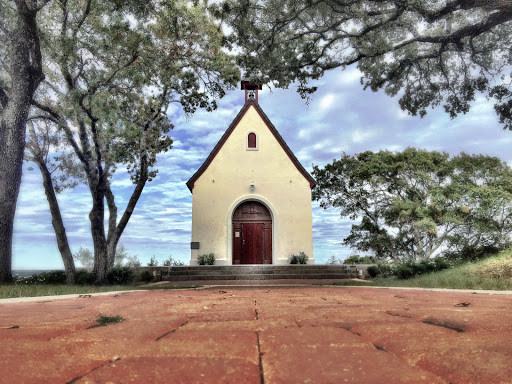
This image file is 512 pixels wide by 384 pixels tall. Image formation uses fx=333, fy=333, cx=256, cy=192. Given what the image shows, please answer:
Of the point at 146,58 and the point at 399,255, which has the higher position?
the point at 146,58

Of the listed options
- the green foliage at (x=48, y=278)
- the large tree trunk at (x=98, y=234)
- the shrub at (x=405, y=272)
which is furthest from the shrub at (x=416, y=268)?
the green foliage at (x=48, y=278)

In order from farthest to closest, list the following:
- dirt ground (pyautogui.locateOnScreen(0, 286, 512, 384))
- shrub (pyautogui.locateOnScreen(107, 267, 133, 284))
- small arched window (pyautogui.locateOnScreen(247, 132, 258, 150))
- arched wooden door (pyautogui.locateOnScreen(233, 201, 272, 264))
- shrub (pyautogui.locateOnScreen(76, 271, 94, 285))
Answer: small arched window (pyautogui.locateOnScreen(247, 132, 258, 150)) < arched wooden door (pyautogui.locateOnScreen(233, 201, 272, 264)) < shrub (pyautogui.locateOnScreen(107, 267, 133, 284)) < shrub (pyautogui.locateOnScreen(76, 271, 94, 285)) < dirt ground (pyautogui.locateOnScreen(0, 286, 512, 384))

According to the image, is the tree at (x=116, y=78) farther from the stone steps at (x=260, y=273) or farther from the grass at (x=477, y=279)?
→ the grass at (x=477, y=279)

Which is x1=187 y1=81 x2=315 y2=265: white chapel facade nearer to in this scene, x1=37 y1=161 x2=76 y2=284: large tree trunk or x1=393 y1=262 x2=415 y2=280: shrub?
x1=393 y1=262 x2=415 y2=280: shrub

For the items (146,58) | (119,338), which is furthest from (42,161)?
(119,338)

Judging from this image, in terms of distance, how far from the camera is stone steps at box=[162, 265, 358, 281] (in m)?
13.0

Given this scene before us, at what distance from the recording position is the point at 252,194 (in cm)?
1689

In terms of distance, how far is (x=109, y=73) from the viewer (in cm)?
1178

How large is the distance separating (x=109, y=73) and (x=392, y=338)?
12542 millimetres

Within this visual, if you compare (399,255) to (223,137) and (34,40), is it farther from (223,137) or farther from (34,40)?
(34,40)

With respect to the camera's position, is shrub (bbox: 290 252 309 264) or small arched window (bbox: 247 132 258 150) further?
small arched window (bbox: 247 132 258 150)

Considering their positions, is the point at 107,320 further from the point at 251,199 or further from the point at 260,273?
the point at 251,199

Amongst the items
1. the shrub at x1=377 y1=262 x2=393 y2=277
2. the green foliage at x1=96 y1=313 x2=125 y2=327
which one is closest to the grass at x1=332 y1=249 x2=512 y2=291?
the shrub at x1=377 y1=262 x2=393 y2=277

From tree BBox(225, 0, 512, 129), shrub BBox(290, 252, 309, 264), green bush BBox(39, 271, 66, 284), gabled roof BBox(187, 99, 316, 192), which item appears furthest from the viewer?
gabled roof BBox(187, 99, 316, 192)
